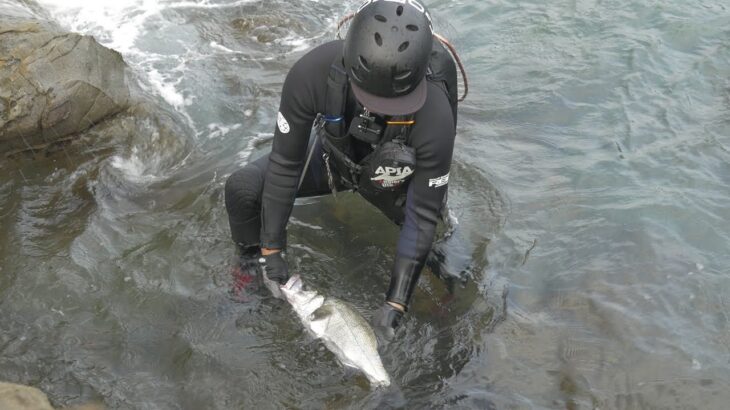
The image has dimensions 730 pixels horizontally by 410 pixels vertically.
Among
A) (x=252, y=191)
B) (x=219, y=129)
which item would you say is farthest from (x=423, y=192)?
(x=219, y=129)

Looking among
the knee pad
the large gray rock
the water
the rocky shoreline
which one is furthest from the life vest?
Result: the large gray rock

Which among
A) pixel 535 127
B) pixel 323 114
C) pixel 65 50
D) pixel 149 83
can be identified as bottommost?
pixel 535 127

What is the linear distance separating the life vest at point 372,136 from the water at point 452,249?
3.54 ft

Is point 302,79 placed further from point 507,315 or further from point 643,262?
point 643,262

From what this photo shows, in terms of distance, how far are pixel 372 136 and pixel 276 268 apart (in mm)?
1019

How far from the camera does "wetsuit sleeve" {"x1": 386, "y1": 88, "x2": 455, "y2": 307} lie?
3.47 m

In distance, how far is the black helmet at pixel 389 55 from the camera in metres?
3.12

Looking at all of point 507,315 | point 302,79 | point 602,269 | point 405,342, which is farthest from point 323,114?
point 602,269

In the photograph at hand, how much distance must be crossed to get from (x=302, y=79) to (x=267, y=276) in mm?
1222

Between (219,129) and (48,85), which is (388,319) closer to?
(219,129)

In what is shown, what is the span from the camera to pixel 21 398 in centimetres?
331

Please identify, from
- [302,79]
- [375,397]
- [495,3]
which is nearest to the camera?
[302,79]

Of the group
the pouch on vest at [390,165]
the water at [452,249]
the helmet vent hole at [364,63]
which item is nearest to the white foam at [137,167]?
the water at [452,249]

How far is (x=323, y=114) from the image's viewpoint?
12.0 ft
